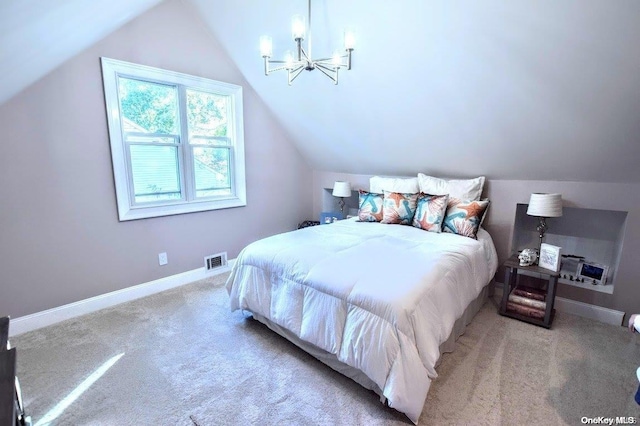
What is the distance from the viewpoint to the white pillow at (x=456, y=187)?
9.71 ft

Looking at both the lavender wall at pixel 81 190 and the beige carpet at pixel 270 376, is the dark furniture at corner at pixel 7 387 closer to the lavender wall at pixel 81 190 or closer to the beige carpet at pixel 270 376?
the beige carpet at pixel 270 376

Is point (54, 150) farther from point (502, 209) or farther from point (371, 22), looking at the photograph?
point (502, 209)

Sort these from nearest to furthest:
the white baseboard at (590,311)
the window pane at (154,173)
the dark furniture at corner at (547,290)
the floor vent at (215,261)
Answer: the dark furniture at corner at (547,290) < the white baseboard at (590,311) < the window pane at (154,173) < the floor vent at (215,261)

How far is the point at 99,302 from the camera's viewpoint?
2.70 metres

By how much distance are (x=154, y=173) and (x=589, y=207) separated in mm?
4080

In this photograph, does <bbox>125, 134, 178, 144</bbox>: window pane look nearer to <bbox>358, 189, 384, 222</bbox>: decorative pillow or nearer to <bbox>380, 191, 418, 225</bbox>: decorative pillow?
<bbox>358, 189, 384, 222</bbox>: decorative pillow

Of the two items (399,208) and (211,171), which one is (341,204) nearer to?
(399,208)

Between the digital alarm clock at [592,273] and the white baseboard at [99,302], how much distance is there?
12.4 feet

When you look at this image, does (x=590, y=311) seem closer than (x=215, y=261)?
Yes

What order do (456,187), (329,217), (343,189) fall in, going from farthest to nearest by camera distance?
(329,217)
(343,189)
(456,187)

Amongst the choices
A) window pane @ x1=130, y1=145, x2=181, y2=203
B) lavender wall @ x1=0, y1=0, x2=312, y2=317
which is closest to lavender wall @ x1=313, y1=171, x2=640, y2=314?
lavender wall @ x1=0, y1=0, x2=312, y2=317

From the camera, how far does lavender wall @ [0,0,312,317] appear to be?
226cm

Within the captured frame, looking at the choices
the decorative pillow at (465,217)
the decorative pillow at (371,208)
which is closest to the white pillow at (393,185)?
the decorative pillow at (371,208)

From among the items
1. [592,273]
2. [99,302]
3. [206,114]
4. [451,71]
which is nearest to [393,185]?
[451,71]
